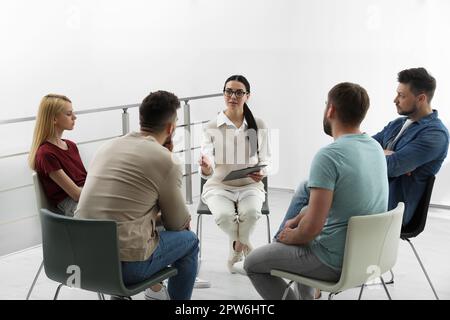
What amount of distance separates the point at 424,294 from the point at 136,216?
1720 millimetres

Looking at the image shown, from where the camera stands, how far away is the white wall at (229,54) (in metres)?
5.37

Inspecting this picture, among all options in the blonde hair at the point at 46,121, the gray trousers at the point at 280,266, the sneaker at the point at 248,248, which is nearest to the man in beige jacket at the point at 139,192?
the gray trousers at the point at 280,266

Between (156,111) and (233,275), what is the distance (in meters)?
1.39

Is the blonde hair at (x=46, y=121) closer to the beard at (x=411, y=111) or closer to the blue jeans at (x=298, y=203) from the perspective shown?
the blue jeans at (x=298, y=203)

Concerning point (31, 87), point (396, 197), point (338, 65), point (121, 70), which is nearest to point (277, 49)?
point (338, 65)

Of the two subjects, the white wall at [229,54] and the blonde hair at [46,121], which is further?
the white wall at [229,54]

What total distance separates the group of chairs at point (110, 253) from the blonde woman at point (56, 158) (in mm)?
645

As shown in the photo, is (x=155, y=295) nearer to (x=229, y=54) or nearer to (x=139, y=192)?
(x=139, y=192)

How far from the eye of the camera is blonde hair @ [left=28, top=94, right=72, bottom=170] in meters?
3.33

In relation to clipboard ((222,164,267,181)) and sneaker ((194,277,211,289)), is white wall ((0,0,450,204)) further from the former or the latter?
sneaker ((194,277,211,289))

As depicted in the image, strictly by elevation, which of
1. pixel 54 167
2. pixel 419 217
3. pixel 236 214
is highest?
pixel 54 167

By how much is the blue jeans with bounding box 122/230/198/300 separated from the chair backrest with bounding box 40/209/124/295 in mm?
93

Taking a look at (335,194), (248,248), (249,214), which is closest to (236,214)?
(249,214)

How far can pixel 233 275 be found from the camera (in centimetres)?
385
